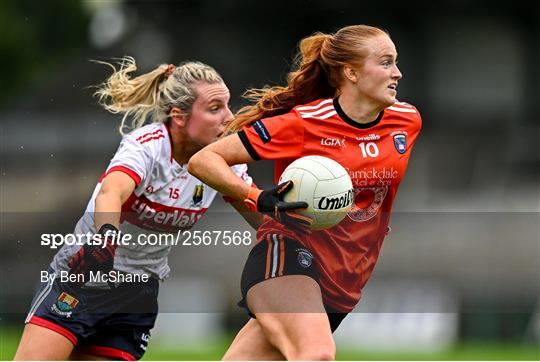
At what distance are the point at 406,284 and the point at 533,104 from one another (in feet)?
19.8

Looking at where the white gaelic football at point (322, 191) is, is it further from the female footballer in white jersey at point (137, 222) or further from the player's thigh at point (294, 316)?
the female footballer in white jersey at point (137, 222)

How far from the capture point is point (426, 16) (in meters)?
15.9

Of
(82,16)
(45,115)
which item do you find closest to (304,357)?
(45,115)

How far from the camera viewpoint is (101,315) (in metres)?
5.61

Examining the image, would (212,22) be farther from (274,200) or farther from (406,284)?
(274,200)

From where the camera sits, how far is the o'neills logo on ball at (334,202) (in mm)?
4973

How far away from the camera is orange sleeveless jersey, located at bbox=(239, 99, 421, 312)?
518cm

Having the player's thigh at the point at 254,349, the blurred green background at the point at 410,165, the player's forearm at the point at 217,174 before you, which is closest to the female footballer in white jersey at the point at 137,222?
the player's forearm at the point at 217,174

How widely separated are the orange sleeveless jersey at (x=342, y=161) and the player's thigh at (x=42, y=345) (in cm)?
107

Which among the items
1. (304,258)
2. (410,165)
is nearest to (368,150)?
(304,258)

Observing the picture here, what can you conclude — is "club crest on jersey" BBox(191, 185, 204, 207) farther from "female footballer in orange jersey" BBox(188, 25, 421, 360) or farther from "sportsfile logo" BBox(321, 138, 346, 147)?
"sportsfile logo" BBox(321, 138, 346, 147)

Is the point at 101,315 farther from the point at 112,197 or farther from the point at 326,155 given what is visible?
the point at 326,155

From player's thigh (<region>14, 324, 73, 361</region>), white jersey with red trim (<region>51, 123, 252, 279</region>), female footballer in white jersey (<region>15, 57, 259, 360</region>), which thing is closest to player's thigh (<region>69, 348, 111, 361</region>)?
female footballer in white jersey (<region>15, 57, 259, 360</region>)

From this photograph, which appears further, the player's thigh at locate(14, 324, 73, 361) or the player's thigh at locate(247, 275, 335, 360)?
the player's thigh at locate(14, 324, 73, 361)
